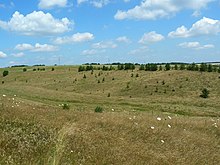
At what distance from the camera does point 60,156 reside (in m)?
6.20

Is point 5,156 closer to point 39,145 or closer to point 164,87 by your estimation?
point 39,145

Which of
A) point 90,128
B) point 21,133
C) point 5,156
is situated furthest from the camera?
point 90,128

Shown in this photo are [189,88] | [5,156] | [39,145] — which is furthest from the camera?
[189,88]

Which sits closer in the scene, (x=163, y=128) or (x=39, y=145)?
(x=39, y=145)

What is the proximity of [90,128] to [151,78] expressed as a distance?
48.8m

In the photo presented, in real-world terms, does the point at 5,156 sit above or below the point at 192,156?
above

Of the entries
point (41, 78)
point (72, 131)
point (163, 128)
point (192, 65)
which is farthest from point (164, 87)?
point (72, 131)

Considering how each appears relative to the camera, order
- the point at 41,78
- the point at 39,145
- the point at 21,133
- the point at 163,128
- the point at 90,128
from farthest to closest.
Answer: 1. the point at 41,78
2. the point at 163,128
3. the point at 90,128
4. the point at 21,133
5. the point at 39,145

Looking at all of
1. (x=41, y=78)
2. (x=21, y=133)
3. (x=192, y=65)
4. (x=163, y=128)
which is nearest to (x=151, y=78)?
(x=192, y=65)

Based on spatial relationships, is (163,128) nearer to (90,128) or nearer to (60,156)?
(90,128)

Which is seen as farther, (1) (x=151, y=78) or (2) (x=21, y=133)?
(1) (x=151, y=78)

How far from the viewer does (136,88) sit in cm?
5288

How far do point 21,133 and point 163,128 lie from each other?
18.0 feet

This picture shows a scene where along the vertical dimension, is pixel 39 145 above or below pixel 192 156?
above
